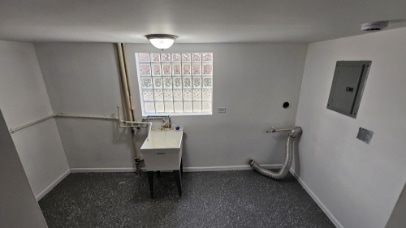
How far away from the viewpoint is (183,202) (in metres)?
2.26

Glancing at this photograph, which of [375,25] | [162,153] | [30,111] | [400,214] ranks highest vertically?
[375,25]

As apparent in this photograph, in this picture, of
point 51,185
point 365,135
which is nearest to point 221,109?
point 365,135

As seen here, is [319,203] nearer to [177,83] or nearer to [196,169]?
[196,169]

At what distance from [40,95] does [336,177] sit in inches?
154

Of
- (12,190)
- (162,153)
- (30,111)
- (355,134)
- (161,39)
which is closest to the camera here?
(12,190)

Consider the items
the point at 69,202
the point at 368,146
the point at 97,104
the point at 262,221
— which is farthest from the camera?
the point at 97,104

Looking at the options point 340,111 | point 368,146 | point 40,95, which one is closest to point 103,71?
point 40,95

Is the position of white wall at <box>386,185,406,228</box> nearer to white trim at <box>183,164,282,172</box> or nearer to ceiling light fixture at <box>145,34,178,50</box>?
ceiling light fixture at <box>145,34,178,50</box>

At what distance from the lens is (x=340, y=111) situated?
1797 mm

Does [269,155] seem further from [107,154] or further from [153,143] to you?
[107,154]

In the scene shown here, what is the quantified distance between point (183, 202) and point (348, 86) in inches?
92.2

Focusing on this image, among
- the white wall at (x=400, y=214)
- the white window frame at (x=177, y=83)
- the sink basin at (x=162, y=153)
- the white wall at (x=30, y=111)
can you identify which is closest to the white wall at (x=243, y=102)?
the white window frame at (x=177, y=83)

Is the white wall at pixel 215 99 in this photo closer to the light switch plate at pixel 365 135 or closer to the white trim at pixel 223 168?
the white trim at pixel 223 168

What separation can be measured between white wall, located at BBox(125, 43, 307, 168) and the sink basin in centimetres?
42
